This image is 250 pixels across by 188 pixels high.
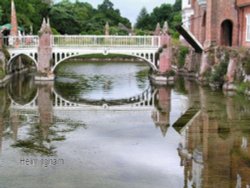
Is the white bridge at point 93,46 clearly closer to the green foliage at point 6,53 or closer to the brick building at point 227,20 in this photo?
the green foliage at point 6,53

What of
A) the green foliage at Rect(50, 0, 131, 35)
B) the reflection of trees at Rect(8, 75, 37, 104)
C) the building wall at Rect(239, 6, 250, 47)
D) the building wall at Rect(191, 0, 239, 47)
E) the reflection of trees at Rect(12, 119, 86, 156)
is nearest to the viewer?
the reflection of trees at Rect(12, 119, 86, 156)

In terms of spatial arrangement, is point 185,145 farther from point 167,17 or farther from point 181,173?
point 167,17

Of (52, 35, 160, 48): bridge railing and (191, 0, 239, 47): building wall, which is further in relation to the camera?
(191, 0, 239, 47): building wall

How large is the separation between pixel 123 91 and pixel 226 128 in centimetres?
1405

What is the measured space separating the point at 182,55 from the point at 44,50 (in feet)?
43.5

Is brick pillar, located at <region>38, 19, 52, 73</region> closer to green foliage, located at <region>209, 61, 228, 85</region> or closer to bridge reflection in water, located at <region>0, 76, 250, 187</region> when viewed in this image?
bridge reflection in water, located at <region>0, 76, 250, 187</region>

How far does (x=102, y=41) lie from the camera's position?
3456 cm

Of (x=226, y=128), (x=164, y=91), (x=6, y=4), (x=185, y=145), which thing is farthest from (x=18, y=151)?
(x=6, y=4)

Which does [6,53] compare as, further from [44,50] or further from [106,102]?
[106,102]

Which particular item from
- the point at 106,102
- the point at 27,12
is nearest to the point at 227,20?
the point at 106,102

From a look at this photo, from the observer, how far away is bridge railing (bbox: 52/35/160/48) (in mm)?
34250

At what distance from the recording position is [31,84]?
33469 mm

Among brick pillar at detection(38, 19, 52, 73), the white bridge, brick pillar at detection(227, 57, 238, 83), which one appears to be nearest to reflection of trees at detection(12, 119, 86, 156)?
brick pillar at detection(227, 57, 238, 83)

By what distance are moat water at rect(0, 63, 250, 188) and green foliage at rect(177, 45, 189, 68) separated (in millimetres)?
13490
